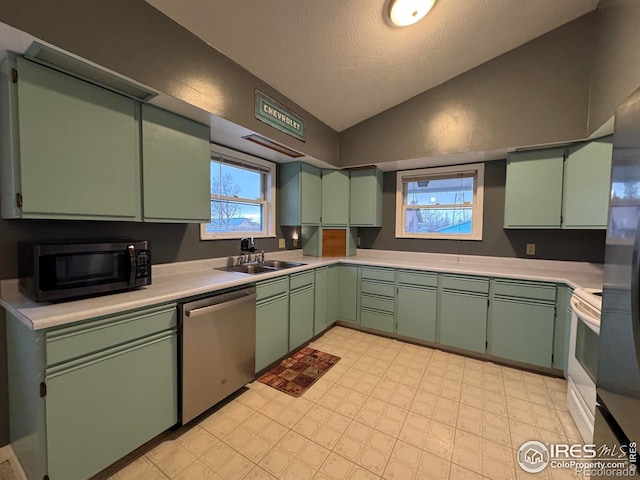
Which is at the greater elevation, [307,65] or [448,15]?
[448,15]

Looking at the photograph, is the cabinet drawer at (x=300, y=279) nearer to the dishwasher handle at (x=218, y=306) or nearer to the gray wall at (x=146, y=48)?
the dishwasher handle at (x=218, y=306)

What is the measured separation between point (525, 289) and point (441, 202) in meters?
1.37

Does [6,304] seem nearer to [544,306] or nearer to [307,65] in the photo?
[307,65]

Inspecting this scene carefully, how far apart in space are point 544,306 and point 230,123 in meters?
3.10

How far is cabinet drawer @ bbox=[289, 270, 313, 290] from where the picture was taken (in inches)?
103

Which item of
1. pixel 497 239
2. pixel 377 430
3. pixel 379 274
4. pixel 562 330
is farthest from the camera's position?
pixel 379 274

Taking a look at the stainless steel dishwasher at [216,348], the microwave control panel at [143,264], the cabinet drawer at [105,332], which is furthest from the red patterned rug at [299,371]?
the microwave control panel at [143,264]

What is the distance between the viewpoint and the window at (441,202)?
3145 mm

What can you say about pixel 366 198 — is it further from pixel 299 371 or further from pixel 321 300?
pixel 299 371

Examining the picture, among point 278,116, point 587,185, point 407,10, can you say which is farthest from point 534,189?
point 278,116

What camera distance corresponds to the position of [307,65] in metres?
2.24

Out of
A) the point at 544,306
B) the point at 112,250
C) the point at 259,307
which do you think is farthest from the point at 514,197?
the point at 112,250

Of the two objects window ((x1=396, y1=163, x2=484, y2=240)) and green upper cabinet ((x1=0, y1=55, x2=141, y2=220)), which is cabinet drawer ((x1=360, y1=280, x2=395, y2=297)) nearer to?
window ((x1=396, y1=163, x2=484, y2=240))

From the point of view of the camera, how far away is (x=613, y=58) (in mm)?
1840
